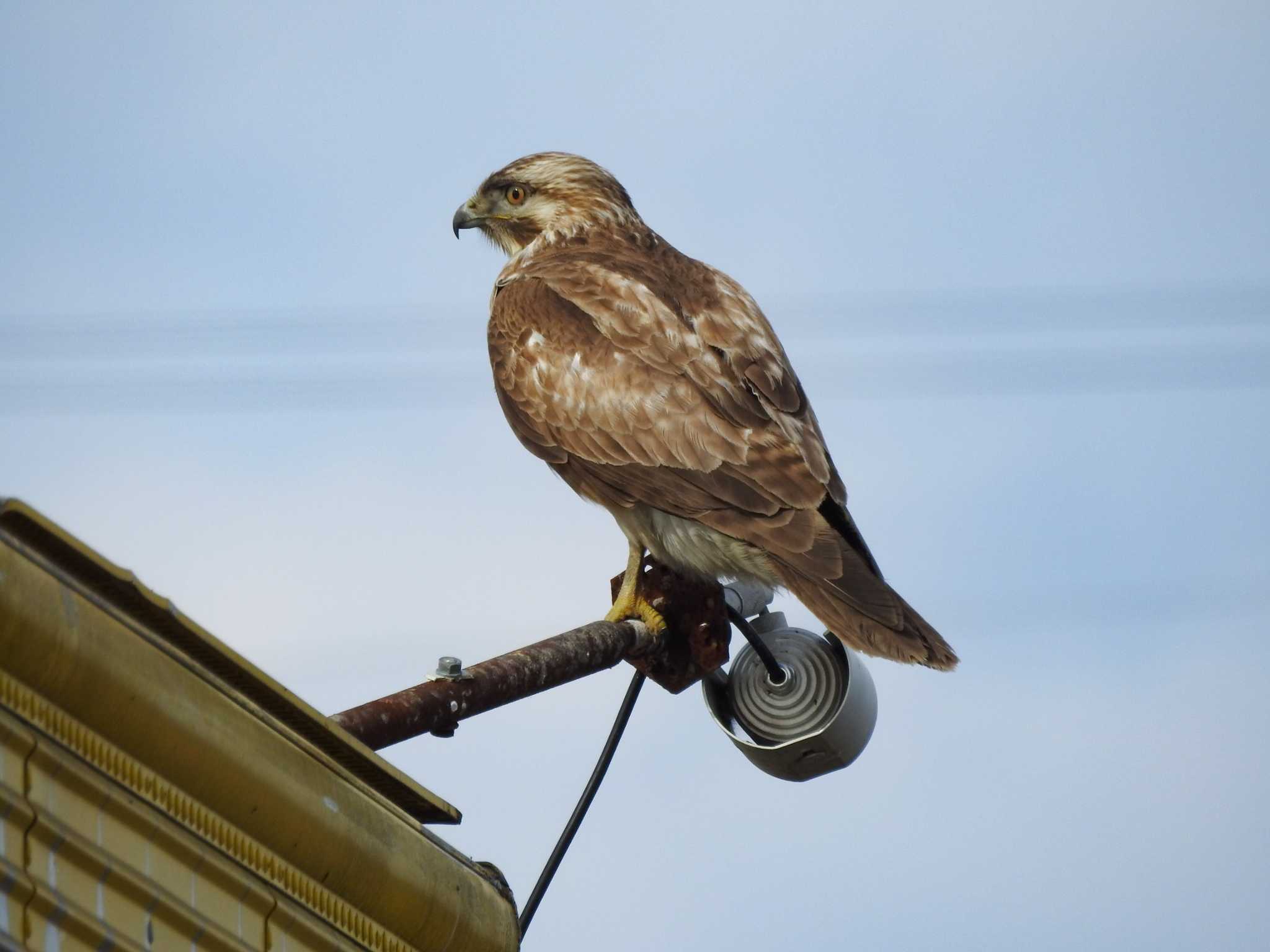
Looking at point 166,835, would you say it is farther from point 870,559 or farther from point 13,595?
point 870,559

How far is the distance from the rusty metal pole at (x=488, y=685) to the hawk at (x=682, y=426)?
3.18 ft

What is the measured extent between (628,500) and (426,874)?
3949 millimetres

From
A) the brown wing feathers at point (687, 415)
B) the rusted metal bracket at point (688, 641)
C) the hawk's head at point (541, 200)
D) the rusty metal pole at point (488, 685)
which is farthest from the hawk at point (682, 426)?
the rusty metal pole at point (488, 685)

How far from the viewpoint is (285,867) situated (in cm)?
284

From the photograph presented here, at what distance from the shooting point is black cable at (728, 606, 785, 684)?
18.0 feet

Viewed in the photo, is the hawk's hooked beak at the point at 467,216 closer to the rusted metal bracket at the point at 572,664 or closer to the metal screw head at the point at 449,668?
the rusted metal bracket at the point at 572,664

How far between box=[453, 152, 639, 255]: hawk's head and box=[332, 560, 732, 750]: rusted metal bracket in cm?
229

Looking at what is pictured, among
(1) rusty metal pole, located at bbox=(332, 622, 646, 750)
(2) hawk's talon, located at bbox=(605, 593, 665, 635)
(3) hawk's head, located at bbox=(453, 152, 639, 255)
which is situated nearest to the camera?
(1) rusty metal pole, located at bbox=(332, 622, 646, 750)

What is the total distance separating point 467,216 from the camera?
8.77m

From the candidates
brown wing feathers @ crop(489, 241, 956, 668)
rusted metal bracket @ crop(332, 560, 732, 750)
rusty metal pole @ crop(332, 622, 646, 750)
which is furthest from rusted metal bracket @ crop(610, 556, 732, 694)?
brown wing feathers @ crop(489, 241, 956, 668)

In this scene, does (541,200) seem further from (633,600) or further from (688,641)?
(688,641)

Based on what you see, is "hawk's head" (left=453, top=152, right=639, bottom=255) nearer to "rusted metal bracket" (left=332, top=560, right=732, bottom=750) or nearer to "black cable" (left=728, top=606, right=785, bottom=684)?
"rusted metal bracket" (left=332, top=560, right=732, bottom=750)

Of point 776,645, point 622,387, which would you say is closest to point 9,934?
point 776,645

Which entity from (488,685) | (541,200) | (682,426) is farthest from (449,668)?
(541,200)
